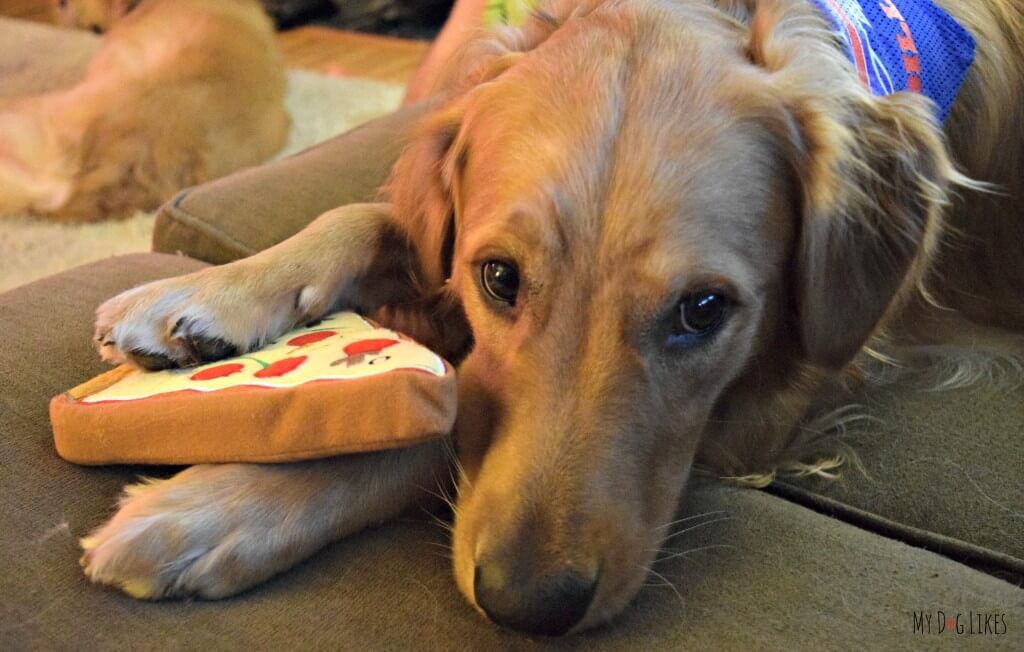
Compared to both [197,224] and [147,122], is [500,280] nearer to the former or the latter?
[197,224]

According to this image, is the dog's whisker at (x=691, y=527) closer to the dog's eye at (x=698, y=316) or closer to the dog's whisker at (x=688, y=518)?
the dog's whisker at (x=688, y=518)

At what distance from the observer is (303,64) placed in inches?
234

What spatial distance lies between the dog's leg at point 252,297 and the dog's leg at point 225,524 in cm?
27

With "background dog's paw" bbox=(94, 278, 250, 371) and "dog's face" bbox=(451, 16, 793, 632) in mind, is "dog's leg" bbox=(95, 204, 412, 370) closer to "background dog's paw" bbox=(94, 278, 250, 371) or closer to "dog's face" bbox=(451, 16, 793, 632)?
"background dog's paw" bbox=(94, 278, 250, 371)

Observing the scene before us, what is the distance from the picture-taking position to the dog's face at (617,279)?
125 cm

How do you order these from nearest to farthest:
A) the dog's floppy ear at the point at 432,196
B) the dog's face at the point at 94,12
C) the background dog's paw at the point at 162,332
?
the background dog's paw at the point at 162,332
the dog's floppy ear at the point at 432,196
the dog's face at the point at 94,12

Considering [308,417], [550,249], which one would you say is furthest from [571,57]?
[308,417]

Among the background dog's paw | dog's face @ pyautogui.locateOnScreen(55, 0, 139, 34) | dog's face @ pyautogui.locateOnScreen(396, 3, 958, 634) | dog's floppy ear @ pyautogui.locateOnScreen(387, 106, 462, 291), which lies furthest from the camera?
dog's face @ pyautogui.locateOnScreen(55, 0, 139, 34)

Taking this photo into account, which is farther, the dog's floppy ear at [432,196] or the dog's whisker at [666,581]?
the dog's floppy ear at [432,196]

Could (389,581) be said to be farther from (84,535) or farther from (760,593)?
(760,593)

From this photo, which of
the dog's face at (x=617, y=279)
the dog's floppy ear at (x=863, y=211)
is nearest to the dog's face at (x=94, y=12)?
the dog's face at (x=617, y=279)

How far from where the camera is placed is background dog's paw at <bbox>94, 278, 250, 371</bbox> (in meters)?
1.47

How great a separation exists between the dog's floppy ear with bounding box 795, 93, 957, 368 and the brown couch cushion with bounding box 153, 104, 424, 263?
0.97m

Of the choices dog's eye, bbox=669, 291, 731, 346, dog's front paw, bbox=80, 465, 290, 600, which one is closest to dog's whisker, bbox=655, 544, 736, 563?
dog's eye, bbox=669, 291, 731, 346
